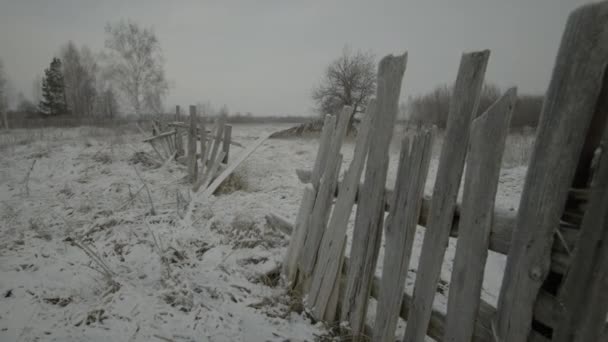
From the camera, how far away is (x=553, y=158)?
3.03 feet

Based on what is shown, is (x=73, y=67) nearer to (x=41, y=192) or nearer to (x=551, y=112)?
(x=41, y=192)

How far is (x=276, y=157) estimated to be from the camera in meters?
8.86

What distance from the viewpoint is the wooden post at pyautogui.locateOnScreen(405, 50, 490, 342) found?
114 centimetres

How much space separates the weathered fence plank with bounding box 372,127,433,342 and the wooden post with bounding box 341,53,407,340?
5.2 inches

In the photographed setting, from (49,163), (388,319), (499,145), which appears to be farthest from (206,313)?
(49,163)

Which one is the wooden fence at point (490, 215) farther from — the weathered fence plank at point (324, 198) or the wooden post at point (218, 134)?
the wooden post at point (218, 134)

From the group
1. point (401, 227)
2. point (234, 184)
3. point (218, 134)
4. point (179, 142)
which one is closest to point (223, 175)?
point (234, 184)

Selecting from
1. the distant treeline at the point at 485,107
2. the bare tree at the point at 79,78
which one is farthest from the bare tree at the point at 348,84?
the bare tree at the point at 79,78

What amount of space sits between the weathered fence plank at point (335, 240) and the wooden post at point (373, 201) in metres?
0.08

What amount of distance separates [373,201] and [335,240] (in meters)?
0.47

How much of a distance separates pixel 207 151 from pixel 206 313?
444 centimetres

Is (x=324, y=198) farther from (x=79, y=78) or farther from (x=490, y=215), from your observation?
(x=79, y=78)

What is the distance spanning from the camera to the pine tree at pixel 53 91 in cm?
3453

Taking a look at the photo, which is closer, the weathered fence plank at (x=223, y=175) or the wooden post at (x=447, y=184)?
the wooden post at (x=447, y=184)
